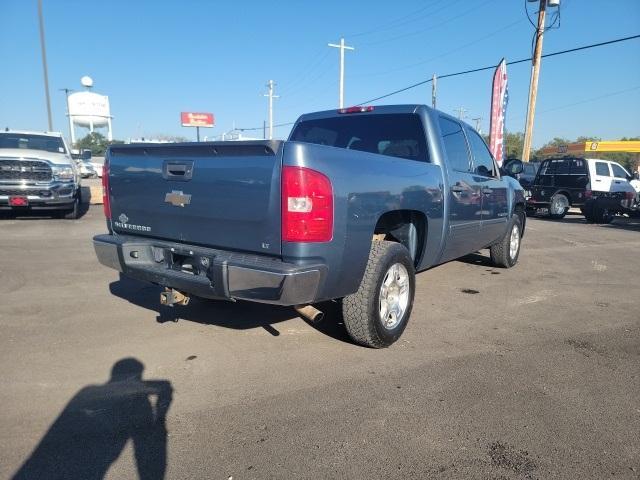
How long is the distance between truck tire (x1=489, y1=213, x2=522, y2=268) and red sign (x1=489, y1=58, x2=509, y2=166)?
1051cm

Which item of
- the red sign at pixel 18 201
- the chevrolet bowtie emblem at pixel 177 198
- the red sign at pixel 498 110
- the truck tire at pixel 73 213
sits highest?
the red sign at pixel 498 110

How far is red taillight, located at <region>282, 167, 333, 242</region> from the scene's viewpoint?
8.95ft

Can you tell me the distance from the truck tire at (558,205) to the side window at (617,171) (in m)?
1.81

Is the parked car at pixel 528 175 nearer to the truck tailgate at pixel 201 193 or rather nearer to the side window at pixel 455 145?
the side window at pixel 455 145

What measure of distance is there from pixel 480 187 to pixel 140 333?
3.88 metres

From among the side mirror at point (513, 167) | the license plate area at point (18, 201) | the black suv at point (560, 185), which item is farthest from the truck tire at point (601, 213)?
the license plate area at point (18, 201)

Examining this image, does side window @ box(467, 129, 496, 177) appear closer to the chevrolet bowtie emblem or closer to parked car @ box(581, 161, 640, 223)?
the chevrolet bowtie emblem

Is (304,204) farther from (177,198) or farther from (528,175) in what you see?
(528,175)

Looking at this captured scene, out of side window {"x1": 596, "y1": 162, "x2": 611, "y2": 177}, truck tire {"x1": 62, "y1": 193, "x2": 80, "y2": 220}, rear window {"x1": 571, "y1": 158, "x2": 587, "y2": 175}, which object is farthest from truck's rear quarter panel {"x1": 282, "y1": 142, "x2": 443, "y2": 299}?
side window {"x1": 596, "y1": 162, "x2": 611, "y2": 177}

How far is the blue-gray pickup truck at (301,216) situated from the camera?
110 inches

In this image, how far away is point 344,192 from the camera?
293 cm

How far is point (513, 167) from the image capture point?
6.29 meters

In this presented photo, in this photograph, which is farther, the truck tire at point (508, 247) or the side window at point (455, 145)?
the truck tire at point (508, 247)

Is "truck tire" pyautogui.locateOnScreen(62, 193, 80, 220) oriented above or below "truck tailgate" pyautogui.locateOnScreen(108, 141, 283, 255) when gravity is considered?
below
